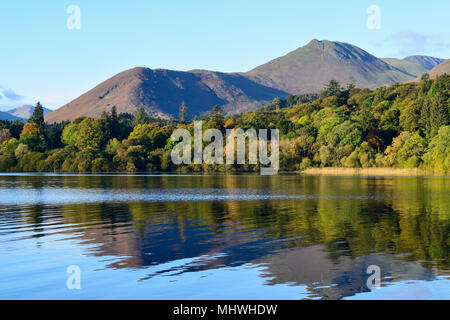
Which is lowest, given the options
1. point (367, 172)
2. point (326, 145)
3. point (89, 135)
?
point (367, 172)

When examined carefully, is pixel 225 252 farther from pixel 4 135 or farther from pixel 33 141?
pixel 4 135

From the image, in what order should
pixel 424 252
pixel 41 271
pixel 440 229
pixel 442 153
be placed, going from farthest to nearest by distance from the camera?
pixel 442 153
pixel 440 229
pixel 424 252
pixel 41 271

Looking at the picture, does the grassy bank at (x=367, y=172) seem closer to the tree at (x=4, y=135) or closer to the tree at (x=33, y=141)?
the tree at (x=33, y=141)

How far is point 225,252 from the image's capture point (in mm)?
22234

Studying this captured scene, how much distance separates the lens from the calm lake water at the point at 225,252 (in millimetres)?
16250

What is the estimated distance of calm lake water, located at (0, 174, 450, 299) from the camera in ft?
53.3

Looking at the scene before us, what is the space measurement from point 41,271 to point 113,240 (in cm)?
673

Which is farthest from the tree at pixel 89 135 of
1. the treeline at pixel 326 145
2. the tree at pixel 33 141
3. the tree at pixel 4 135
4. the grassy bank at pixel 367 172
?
the grassy bank at pixel 367 172

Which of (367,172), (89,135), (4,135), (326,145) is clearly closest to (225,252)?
(367,172)

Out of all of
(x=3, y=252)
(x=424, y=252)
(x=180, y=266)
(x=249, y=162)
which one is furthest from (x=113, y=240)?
(x=249, y=162)

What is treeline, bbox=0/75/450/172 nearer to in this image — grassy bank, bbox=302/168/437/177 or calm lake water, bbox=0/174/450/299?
grassy bank, bbox=302/168/437/177

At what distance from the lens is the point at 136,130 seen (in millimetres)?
199000

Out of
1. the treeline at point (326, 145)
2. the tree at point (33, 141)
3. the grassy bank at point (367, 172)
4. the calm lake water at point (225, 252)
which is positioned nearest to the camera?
the calm lake water at point (225, 252)
